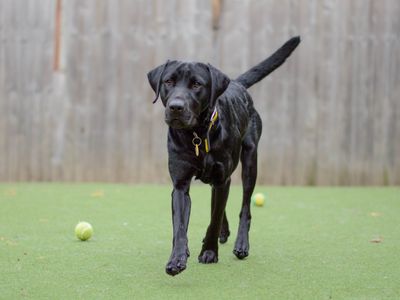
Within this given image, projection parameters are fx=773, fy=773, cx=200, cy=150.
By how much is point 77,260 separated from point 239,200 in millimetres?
3544

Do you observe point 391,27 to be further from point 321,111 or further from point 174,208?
point 174,208

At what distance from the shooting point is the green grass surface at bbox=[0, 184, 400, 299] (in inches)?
150

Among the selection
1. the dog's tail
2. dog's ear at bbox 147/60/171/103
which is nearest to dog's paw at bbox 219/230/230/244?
the dog's tail

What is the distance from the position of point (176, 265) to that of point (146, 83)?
5427 millimetres

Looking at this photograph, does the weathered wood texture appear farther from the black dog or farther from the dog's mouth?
the dog's mouth

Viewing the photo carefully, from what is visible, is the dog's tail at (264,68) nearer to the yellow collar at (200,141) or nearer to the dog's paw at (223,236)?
the dog's paw at (223,236)

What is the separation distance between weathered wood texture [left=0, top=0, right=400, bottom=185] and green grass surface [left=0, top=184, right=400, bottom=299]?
913 mm

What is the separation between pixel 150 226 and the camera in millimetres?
6016

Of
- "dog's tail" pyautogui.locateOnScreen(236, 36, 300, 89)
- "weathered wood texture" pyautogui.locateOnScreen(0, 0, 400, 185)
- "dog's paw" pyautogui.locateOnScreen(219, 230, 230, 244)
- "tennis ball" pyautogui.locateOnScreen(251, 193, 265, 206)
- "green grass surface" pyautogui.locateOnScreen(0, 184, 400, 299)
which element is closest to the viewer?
"green grass surface" pyautogui.locateOnScreen(0, 184, 400, 299)

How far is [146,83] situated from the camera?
9.10 meters

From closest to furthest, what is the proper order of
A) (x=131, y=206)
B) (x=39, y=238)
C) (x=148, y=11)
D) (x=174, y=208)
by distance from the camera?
(x=174, y=208) → (x=39, y=238) → (x=131, y=206) → (x=148, y=11)

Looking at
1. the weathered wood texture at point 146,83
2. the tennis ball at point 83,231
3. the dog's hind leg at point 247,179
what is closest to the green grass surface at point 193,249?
the tennis ball at point 83,231

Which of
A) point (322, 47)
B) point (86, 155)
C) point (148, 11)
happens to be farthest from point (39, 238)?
point (322, 47)

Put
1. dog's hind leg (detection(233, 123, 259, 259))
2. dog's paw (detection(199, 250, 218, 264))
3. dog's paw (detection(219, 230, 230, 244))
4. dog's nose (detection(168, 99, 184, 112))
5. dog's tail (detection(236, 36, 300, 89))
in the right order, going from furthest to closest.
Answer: dog's tail (detection(236, 36, 300, 89)) < dog's paw (detection(219, 230, 230, 244)) < dog's hind leg (detection(233, 123, 259, 259)) < dog's paw (detection(199, 250, 218, 264)) < dog's nose (detection(168, 99, 184, 112))
